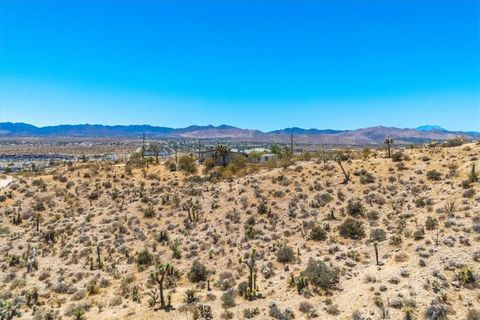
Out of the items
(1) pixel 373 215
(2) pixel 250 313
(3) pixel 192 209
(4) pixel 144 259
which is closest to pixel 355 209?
(1) pixel 373 215

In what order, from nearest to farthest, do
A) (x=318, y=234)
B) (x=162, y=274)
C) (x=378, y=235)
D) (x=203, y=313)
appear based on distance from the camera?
(x=203, y=313)
(x=162, y=274)
(x=378, y=235)
(x=318, y=234)

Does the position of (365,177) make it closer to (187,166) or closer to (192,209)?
(192,209)

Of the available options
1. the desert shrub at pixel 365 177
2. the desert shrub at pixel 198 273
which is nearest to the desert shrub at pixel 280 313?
the desert shrub at pixel 198 273

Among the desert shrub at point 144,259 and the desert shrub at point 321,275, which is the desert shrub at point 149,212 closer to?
the desert shrub at point 144,259

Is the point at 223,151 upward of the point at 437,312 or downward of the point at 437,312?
upward

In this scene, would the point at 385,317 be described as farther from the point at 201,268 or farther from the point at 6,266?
the point at 6,266

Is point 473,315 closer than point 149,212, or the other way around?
point 473,315
